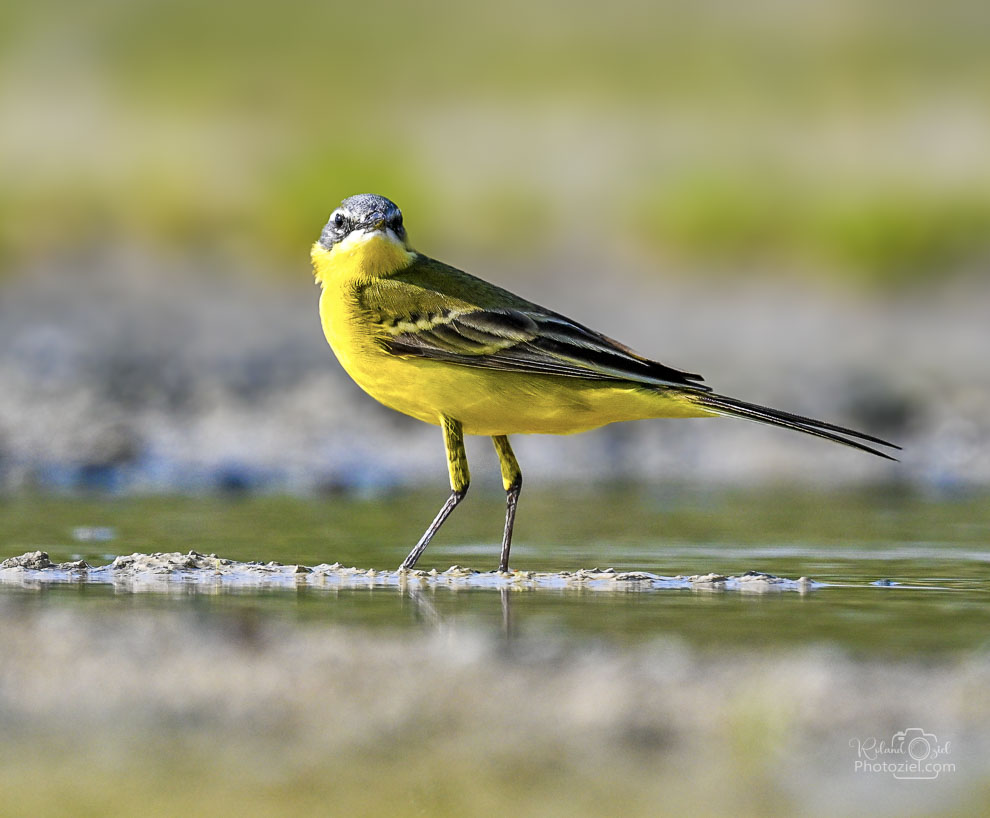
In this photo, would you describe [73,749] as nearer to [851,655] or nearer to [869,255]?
[851,655]

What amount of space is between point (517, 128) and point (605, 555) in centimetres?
1349

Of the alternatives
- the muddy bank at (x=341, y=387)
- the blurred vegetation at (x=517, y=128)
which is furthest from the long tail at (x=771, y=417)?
the blurred vegetation at (x=517, y=128)

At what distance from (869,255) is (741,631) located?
39.9ft

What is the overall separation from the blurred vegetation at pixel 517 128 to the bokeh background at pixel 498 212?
5cm

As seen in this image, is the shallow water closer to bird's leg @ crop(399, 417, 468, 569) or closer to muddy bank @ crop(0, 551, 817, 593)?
muddy bank @ crop(0, 551, 817, 593)

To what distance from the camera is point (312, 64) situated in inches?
845

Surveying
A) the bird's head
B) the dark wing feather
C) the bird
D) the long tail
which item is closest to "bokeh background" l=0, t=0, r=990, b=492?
the bird's head

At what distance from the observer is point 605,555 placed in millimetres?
7117

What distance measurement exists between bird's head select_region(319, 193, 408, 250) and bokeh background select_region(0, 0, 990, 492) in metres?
3.55

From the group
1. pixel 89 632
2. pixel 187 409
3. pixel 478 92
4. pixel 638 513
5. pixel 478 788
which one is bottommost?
pixel 478 788

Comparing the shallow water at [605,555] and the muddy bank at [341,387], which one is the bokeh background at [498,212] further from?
the shallow water at [605,555]

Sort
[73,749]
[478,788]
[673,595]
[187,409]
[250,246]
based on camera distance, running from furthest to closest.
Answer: [250,246] → [187,409] → [673,595] → [73,749] → [478,788]

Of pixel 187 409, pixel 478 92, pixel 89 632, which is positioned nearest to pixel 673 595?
pixel 89 632

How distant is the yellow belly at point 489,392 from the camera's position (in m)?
6.54
